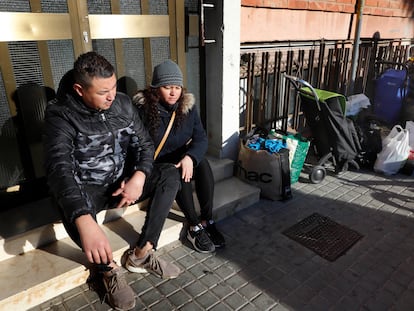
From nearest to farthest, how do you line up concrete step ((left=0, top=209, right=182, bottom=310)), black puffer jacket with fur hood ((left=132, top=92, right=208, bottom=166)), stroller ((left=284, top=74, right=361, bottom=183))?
concrete step ((left=0, top=209, right=182, bottom=310)) < black puffer jacket with fur hood ((left=132, top=92, right=208, bottom=166)) < stroller ((left=284, top=74, right=361, bottom=183))

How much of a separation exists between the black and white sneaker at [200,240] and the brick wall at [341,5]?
3047 mm

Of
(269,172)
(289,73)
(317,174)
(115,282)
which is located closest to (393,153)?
(317,174)

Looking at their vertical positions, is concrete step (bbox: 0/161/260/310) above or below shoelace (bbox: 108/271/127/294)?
above

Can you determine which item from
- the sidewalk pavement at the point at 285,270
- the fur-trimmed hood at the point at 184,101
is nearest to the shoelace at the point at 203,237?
the sidewalk pavement at the point at 285,270

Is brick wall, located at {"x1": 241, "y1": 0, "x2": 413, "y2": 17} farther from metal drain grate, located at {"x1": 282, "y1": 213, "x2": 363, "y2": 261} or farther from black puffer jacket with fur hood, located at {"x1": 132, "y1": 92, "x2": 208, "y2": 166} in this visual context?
metal drain grate, located at {"x1": 282, "y1": 213, "x2": 363, "y2": 261}

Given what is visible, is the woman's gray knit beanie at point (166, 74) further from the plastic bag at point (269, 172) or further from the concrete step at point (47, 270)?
the plastic bag at point (269, 172)

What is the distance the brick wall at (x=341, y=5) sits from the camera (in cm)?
462

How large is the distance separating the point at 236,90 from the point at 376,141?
2.24m

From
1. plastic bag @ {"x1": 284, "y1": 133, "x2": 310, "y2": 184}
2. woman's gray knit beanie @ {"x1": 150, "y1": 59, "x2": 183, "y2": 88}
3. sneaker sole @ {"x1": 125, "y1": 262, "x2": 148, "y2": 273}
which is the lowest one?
sneaker sole @ {"x1": 125, "y1": 262, "x2": 148, "y2": 273}

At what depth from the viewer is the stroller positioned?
420 centimetres

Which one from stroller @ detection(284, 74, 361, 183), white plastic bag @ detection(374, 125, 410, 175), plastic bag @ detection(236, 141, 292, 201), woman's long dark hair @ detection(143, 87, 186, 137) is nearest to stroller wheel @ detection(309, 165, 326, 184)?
stroller @ detection(284, 74, 361, 183)

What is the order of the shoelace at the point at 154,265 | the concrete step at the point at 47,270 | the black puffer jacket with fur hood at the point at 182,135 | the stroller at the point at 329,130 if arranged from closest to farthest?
the concrete step at the point at 47,270 < the shoelace at the point at 154,265 < the black puffer jacket with fur hood at the point at 182,135 < the stroller at the point at 329,130

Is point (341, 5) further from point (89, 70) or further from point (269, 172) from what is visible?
point (89, 70)

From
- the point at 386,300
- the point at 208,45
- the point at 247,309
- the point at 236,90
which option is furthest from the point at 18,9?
the point at 386,300
